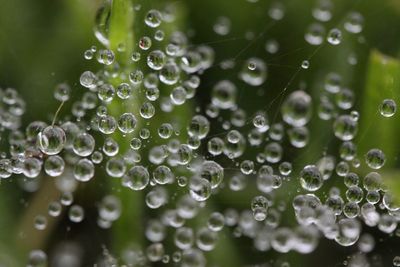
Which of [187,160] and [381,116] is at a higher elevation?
[381,116]

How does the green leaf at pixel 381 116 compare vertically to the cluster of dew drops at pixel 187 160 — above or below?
above

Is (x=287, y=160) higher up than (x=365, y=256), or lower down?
higher up

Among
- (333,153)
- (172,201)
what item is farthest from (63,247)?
(333,153)

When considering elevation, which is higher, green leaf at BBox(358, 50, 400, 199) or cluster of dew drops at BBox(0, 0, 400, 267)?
green leaf at BBox(358, 50, 400, 199)

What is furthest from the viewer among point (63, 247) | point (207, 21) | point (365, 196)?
point (207, 21)

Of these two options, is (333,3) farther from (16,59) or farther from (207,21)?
(16,59)

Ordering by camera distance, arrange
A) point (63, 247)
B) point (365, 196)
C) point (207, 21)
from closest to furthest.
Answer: point (365, 196) → point (63, 247) → point (207, 21)

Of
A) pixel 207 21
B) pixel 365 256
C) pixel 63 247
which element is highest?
pixel 207 21

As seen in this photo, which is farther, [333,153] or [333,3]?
[333,3]
